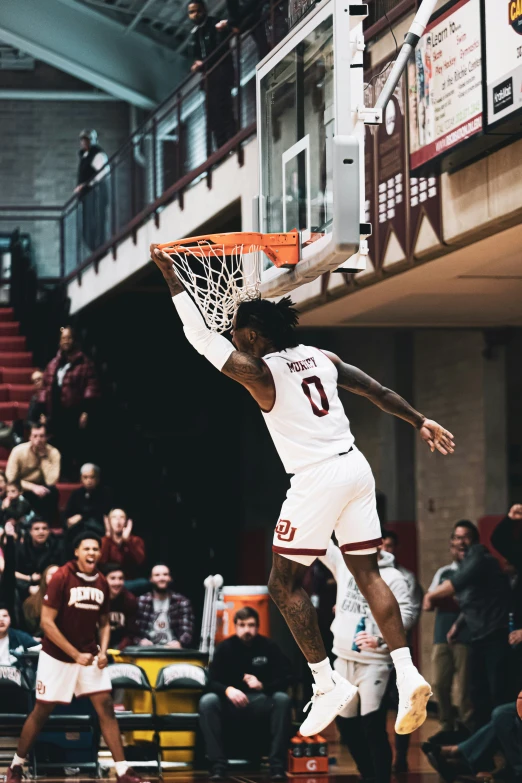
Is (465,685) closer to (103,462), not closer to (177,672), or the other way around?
(177,672)

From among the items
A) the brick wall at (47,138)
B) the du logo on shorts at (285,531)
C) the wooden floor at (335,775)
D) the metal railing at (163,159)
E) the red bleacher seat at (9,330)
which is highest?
the brick wall at (47,138)

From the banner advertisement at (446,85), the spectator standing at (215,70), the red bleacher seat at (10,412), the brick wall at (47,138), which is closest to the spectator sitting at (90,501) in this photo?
the spectator standing at (215,70)

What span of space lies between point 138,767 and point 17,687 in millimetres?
1361

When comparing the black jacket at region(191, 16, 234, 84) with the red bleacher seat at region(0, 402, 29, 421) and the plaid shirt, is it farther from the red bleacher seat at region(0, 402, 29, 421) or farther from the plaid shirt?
the red bleacher seat at region(0, 402, 29, 421)

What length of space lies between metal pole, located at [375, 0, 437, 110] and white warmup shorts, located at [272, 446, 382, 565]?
1.91 m

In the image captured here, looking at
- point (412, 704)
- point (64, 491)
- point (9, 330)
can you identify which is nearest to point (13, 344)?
point (9, 330)

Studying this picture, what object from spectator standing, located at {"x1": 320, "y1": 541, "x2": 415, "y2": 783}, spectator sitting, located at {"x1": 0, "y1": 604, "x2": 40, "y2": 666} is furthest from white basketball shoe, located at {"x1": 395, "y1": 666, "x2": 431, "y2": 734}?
spectator sitting, located at {"x1": 0, "y1": 604, "x2": 40, "y2": 666}

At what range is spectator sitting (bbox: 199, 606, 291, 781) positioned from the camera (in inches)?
490

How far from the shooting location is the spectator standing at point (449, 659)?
12844 millimetres

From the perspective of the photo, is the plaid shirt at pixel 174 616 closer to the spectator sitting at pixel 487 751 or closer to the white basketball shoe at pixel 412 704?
the spectator sitting at pixel 487 751

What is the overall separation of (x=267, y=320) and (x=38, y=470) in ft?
36.2

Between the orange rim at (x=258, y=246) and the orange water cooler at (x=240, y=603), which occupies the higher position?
the orange rim at (x=258, y=246)

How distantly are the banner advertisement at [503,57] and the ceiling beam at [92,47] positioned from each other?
12.5 m

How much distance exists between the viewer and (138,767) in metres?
12.9
